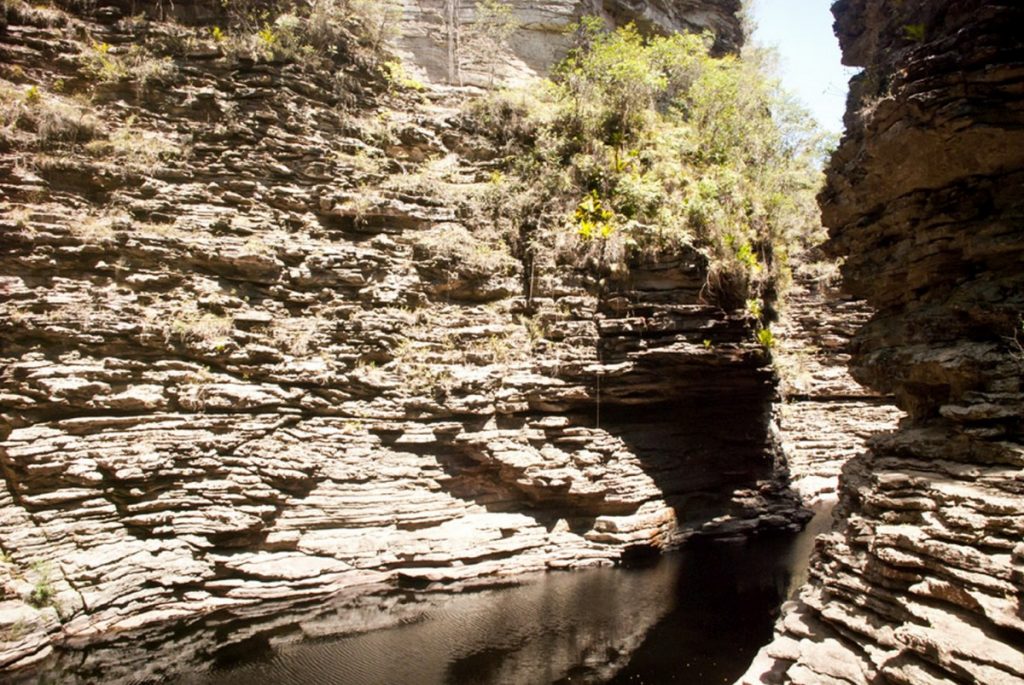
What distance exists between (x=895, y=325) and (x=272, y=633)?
1380 cm

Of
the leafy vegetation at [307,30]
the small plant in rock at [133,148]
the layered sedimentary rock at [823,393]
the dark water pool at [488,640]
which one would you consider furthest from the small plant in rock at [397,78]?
the layered sedimentary rock at [823,393]

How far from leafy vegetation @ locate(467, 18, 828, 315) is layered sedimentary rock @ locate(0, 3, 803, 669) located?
99 centimetres

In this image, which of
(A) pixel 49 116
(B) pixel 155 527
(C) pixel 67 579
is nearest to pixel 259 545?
(B) pixel 155 527

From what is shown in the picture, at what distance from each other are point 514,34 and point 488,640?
21.3 meters

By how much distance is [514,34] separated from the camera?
21406 mm

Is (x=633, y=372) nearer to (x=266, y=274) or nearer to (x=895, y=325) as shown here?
(x=895, y=325)

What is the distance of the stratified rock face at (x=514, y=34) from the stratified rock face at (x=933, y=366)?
1299 centimetres

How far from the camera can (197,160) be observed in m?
14.1

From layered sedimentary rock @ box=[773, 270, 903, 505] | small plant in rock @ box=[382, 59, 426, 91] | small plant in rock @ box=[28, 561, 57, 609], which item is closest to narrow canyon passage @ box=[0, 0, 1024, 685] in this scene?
small plant in rock @ box=[28, 561, 57, 609]

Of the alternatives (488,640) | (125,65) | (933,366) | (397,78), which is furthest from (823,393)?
(125,65)

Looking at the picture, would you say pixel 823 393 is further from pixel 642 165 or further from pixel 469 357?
pixel 469 357

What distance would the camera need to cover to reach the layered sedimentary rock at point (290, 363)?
11273 mm

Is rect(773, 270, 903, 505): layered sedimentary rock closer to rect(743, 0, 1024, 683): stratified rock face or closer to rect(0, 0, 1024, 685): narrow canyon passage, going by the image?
rect(0, 0, 1024, 685): narrow canyon passage

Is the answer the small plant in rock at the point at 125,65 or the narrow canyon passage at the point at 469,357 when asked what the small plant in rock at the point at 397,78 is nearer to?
the narrow canyon passage at the point at 469,357
